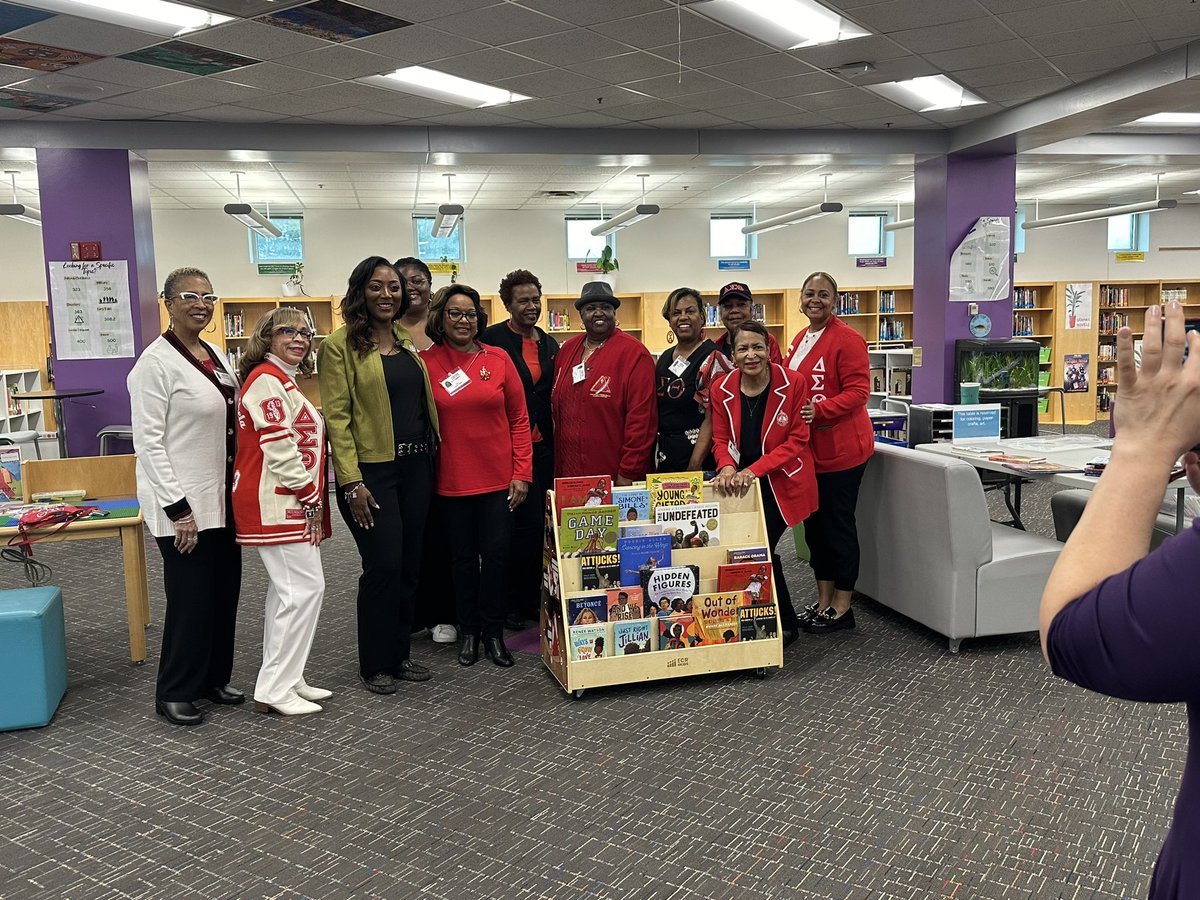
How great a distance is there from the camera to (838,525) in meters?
4.61

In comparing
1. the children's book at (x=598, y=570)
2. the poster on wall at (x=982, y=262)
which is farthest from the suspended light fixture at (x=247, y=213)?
the poster on wall at (x=982, y=262)

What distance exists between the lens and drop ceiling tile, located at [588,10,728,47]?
210 inches

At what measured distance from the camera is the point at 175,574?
11.6 ft

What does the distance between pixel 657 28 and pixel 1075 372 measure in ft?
37.5

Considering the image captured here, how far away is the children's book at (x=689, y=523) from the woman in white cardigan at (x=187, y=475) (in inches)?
71.7

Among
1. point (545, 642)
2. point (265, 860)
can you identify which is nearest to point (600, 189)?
point (545, 642)

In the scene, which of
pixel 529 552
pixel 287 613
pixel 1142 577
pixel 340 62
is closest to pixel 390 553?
pixel 287 613

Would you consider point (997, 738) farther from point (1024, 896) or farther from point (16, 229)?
point (16, 229)

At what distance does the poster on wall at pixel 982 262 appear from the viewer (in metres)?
8.92

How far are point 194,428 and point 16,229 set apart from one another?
10.9 metres

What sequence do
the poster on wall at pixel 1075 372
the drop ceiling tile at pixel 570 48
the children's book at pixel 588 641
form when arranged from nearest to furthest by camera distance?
the children's book at pixel 588 641
the drop ceiling tile at pixel 570 48
the poster on wall at pixel 1075 372

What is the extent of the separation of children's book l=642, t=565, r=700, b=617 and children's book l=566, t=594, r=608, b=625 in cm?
19

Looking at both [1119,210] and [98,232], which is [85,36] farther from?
[1119,210]

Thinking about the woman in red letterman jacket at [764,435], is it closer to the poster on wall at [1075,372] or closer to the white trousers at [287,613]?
the white trousers at [287,613]
